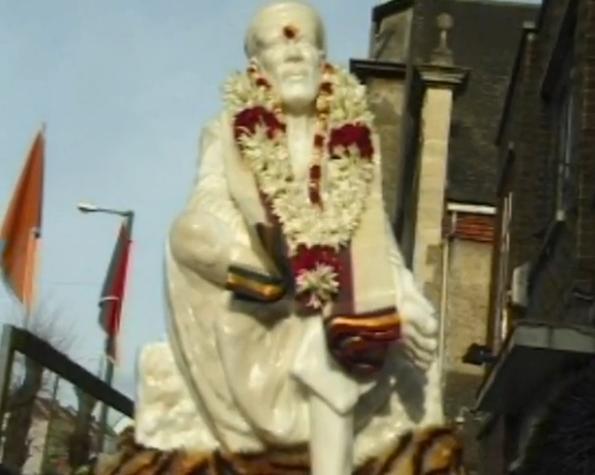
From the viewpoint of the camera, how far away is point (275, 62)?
24.8 ft

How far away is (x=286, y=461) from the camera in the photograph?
279 inches

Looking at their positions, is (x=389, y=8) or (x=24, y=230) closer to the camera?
(x=24, y=230)

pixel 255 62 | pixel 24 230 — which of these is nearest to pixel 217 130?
pixel 255 62

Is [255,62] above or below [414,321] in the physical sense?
above

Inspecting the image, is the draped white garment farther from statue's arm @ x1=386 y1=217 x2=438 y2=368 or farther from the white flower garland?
the white flower garland

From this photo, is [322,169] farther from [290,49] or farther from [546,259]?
[546,259]

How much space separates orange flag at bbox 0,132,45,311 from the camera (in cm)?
1359

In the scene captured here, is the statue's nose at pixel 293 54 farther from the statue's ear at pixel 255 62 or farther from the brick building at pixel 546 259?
the brick building at pixel 546 259

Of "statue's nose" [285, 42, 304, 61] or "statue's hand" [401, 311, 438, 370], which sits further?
"statue's nose" [285, 42, 304, 61]

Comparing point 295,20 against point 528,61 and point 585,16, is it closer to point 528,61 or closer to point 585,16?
point 585,16

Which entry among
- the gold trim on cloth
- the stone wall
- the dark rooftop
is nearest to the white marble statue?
the gold trim on cloth

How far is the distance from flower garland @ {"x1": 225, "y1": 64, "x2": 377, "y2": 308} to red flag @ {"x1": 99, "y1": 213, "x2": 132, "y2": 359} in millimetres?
10991

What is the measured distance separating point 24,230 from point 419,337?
7.30m

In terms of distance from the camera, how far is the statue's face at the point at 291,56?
7.52 metres
